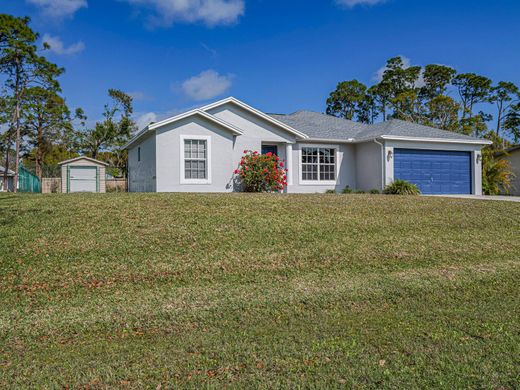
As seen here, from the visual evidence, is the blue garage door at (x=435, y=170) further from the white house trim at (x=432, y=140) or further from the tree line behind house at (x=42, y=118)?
the tree line behind house at (x=42, y=118)

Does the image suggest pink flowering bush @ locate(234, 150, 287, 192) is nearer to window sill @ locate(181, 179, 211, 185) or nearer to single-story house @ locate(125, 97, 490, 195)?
single-story house @ locate(125, 97, 490, 195)

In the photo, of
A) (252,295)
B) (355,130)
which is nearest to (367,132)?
(355,130)

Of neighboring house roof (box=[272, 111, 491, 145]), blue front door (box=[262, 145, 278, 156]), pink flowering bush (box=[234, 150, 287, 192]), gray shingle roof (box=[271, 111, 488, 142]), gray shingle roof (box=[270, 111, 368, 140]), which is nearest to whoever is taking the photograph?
pink flowering bush (box=[234, 150, 287, 192])

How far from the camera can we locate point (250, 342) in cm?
447

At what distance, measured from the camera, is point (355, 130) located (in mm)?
21562

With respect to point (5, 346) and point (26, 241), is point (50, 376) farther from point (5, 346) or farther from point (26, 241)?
point (26, 241)

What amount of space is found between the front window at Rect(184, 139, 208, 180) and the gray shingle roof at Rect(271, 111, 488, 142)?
17.6 ft

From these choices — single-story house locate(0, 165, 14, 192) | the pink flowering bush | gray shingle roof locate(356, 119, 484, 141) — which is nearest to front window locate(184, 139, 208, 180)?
the pink flowering bush

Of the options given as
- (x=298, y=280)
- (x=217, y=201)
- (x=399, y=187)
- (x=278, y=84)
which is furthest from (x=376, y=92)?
(x=298, y=280)

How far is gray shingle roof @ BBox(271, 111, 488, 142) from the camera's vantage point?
19.4 metres

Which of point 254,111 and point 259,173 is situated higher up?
point 254,111

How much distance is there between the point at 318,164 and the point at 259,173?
3.89m

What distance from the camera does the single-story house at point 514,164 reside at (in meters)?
24.5

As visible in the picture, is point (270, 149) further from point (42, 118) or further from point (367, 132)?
point (42, 118)
